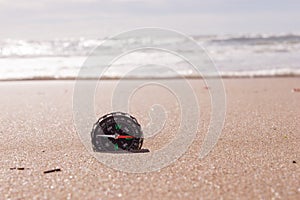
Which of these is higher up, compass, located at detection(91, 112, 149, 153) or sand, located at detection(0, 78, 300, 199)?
compass, located at detection(91, 112, 149, 153)

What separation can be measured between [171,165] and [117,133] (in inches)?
14.1

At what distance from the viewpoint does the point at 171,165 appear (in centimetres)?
239

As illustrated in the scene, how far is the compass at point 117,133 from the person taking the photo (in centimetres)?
248

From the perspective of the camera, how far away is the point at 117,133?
2.49m

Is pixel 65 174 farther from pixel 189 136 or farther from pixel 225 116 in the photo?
pixel 225 116

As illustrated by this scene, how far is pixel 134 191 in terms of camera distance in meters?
2.01

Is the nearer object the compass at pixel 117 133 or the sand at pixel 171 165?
the sand at pixel 171 165

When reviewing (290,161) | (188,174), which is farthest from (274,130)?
(188,174)

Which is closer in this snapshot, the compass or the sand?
the sand

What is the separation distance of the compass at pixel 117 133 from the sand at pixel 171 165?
123mm

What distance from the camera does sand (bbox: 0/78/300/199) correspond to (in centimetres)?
199

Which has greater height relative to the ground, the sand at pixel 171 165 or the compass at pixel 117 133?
the compass at pixel 117 133

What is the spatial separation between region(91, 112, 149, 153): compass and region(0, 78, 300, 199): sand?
123 millimetres

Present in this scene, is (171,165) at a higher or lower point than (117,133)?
lower
